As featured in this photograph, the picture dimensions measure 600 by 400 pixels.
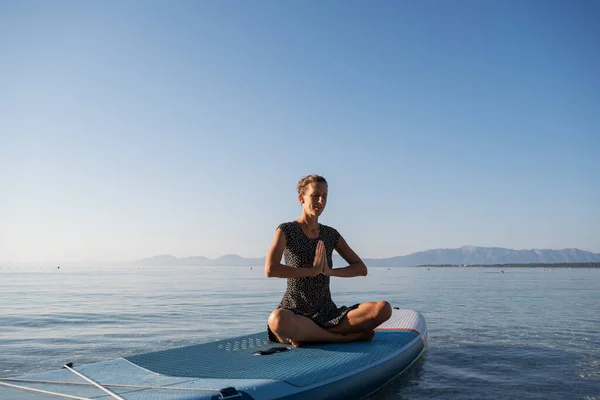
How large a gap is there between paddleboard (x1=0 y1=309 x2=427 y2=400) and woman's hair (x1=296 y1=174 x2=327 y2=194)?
5.61 feet

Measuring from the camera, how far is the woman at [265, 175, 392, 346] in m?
4.92

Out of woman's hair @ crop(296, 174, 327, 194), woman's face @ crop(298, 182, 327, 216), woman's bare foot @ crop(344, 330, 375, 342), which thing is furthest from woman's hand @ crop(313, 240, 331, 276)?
woman's bare foot @ crop(344, 330, 375, 342)

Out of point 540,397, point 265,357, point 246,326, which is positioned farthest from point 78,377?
point 246,326

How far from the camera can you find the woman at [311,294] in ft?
16.1

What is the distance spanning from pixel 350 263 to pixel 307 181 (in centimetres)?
111

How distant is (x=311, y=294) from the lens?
5074mm

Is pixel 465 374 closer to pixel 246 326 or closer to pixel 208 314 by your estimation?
pixel 246 326

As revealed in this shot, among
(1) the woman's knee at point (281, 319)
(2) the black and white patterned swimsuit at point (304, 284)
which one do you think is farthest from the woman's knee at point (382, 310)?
(1) the woman's knee at point (281, 319)

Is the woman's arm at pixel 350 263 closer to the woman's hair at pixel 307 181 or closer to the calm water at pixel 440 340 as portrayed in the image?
the woman's hair at pixel 307 181

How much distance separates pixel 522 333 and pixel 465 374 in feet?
13.8

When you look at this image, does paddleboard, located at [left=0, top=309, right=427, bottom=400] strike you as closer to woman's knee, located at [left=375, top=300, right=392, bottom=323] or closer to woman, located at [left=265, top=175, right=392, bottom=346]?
woman, located at [left=265, top=175, right=392, bottom=346]

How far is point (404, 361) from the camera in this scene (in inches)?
218

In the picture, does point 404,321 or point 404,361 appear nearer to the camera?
point 404,361

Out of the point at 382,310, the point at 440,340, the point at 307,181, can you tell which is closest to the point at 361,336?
the point at 382,310
